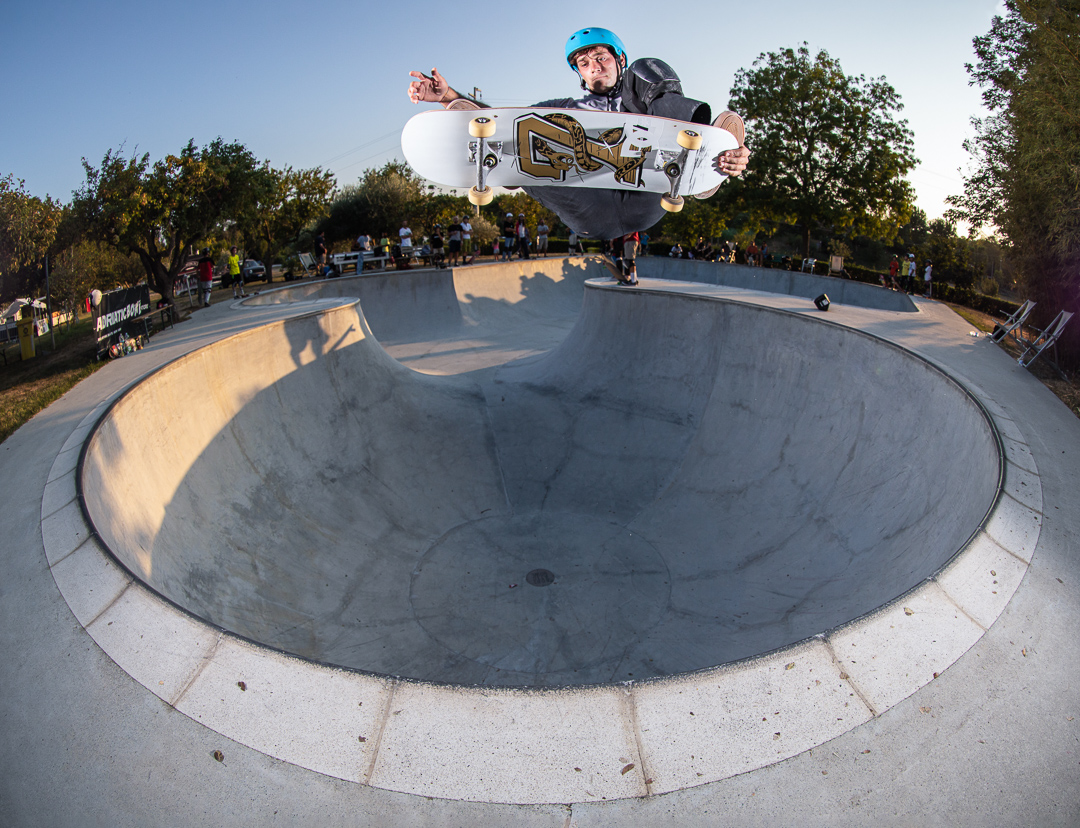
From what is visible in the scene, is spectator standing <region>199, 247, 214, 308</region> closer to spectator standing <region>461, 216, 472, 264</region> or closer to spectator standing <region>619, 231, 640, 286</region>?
spectator standing <region>461, 216, 472, 264</region>

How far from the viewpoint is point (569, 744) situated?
9.51ft

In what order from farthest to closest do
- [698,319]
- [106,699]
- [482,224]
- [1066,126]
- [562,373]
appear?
1. [482,224]
2. [562,373]
3. [698,319]
4. [1066,126]
5. [106,699]

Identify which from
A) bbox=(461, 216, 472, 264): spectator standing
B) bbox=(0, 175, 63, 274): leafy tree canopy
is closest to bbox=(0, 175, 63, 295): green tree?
bbox=(0, 175, 63, 274): leafy tree canopy

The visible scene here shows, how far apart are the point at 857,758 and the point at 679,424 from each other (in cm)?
749

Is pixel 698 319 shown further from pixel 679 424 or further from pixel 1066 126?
pixel 1066 126

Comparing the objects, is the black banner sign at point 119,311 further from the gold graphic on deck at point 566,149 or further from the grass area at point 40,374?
the gold graphic on deck at point 566,149

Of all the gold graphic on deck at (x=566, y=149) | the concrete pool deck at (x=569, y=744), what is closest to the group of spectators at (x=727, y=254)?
the gold graphic on deck at (x=566, y=149)

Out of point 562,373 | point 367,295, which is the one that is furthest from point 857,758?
point 367,295

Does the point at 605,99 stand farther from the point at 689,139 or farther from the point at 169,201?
the point at 169,201

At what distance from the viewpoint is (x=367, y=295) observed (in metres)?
17.9

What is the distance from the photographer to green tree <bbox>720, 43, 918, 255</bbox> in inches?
1212

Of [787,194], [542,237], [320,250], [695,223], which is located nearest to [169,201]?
[320,250]

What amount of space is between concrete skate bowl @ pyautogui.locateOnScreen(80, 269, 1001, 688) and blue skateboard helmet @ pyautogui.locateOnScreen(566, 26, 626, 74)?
5.06m

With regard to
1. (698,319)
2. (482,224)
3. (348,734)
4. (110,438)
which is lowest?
(348,734)
